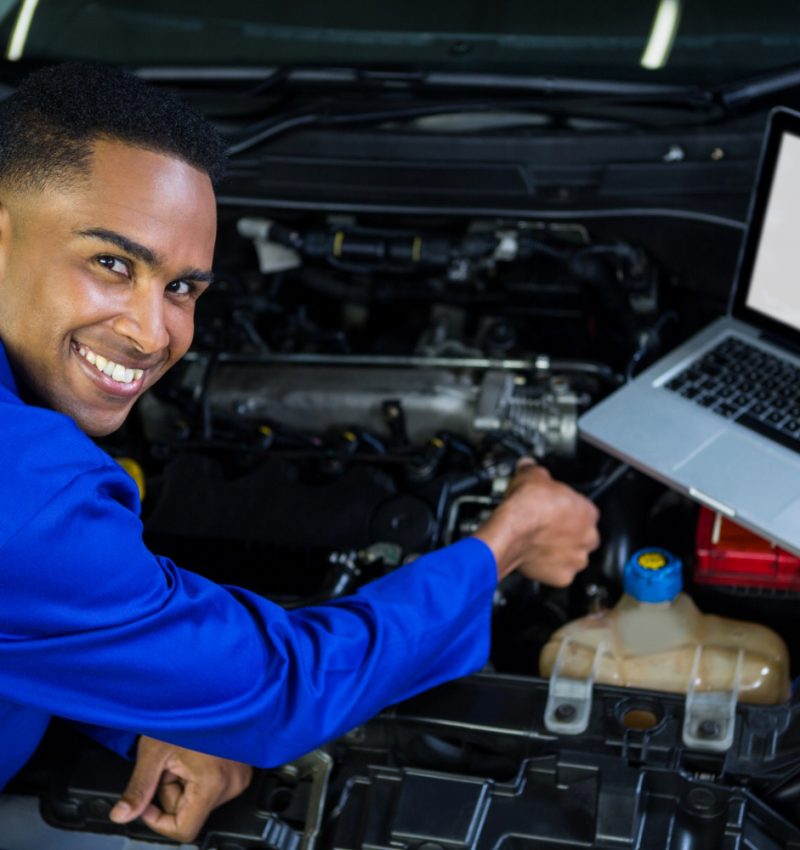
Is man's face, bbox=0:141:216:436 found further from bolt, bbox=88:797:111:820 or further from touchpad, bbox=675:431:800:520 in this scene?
touchpad, bbox=675:431:800:520

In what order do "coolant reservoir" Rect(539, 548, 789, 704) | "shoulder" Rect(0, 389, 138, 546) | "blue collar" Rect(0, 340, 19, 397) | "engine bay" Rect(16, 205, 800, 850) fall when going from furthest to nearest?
1. "coolant reservoir" Rect(539, 548, 789, 704)
2. "engine bay" Rect(16, 205, 800, 850)
3. "blue collar" Rect(0, 340, 19, 397)
4. "shoulder" Rect(0, 389, 138, 546)

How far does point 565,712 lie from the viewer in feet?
4.87

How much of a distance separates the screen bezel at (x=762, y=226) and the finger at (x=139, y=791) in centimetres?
103

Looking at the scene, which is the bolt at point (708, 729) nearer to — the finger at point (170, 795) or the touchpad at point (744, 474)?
the touchpad at point (744, 474)


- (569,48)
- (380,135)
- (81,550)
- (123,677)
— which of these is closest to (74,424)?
(81,550)

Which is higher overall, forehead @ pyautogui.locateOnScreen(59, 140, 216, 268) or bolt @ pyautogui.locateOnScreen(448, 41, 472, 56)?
bolt @ pyautogui.locateOnScreen(448, 41, 472, 56)

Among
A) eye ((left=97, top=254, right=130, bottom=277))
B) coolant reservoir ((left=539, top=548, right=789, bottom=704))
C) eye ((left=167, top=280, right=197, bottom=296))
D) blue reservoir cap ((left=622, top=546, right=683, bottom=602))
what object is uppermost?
eye ((left=167, top=280, right=197, bottom=296))

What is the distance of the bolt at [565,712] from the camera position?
4.86 ft

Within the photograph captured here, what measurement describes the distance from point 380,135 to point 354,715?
0.91 metres

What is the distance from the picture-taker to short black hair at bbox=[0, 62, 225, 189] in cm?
126

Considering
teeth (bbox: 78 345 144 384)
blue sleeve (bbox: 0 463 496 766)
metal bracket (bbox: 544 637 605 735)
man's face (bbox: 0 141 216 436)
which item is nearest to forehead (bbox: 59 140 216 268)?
man's face (bbox: 0 141 216 436)

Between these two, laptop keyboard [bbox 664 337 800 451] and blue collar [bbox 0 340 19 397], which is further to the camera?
laptop keyboard [bbox 664 337 800 451]

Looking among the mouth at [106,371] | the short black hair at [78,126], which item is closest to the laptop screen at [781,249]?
the short black hair at [78,126]

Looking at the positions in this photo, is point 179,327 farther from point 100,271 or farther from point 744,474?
point 744,474
